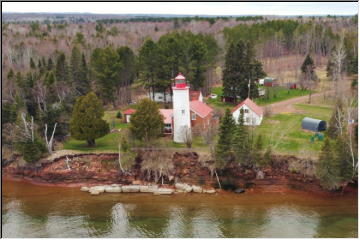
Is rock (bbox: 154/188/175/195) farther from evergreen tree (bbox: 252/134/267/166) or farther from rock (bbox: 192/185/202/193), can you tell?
evergreen tree (bbox: 252/134/267/166)

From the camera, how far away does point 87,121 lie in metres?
35.5

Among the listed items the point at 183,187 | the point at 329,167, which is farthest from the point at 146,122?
the point at 329,167

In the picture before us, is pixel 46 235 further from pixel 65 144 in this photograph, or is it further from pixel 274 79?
pixel 274 79

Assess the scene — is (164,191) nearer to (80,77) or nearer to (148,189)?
(148,189)

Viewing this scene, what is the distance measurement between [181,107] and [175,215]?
1028 cm

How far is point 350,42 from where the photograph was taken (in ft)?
205

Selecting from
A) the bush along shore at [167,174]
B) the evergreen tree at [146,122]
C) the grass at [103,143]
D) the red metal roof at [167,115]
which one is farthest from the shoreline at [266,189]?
the red metal roof at [167,115]

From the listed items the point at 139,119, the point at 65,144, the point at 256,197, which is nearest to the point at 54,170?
the point at 65,144

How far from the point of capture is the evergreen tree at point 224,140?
1278 inches

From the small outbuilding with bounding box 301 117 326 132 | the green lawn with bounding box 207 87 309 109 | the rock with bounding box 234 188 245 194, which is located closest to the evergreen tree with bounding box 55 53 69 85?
the green lawn with bounding box 207 87 309 109

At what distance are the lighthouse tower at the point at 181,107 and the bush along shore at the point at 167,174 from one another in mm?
2200

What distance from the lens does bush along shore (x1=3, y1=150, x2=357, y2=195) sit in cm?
3222

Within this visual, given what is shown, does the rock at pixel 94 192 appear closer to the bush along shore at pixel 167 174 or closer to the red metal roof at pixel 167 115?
the bush along shore at pixel 167 174

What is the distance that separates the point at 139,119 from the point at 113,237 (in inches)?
457
